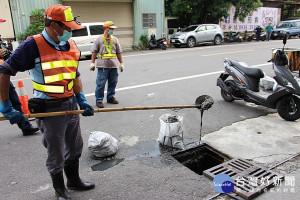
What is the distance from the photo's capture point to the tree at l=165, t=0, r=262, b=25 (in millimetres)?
20328

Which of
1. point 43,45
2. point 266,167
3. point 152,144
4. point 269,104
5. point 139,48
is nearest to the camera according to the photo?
point 43,45

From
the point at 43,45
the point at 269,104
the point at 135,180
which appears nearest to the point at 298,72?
the point at 269,104

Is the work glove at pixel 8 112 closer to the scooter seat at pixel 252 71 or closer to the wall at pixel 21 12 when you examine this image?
the scooter seat at pixel 252 71

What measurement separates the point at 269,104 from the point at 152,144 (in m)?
2.45

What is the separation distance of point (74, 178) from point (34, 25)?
564 inches

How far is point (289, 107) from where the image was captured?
15.4ft

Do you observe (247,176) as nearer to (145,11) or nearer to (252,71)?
(252,71)

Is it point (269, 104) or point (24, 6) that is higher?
point (24, 6)

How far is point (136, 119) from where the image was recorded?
16.5ft

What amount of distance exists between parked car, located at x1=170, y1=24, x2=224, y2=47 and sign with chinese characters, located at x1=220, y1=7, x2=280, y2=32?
6108mm

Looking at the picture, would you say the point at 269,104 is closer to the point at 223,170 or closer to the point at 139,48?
the point at 223,170

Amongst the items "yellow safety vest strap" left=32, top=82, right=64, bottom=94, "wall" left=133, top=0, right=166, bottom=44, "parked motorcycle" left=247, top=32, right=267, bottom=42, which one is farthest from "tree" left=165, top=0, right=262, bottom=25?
"yellow safety vest strap" left=32, top=82, right=64, bottom=94

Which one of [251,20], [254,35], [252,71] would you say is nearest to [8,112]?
[252,71]

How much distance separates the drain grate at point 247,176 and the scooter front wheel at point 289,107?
1837 millimetres
